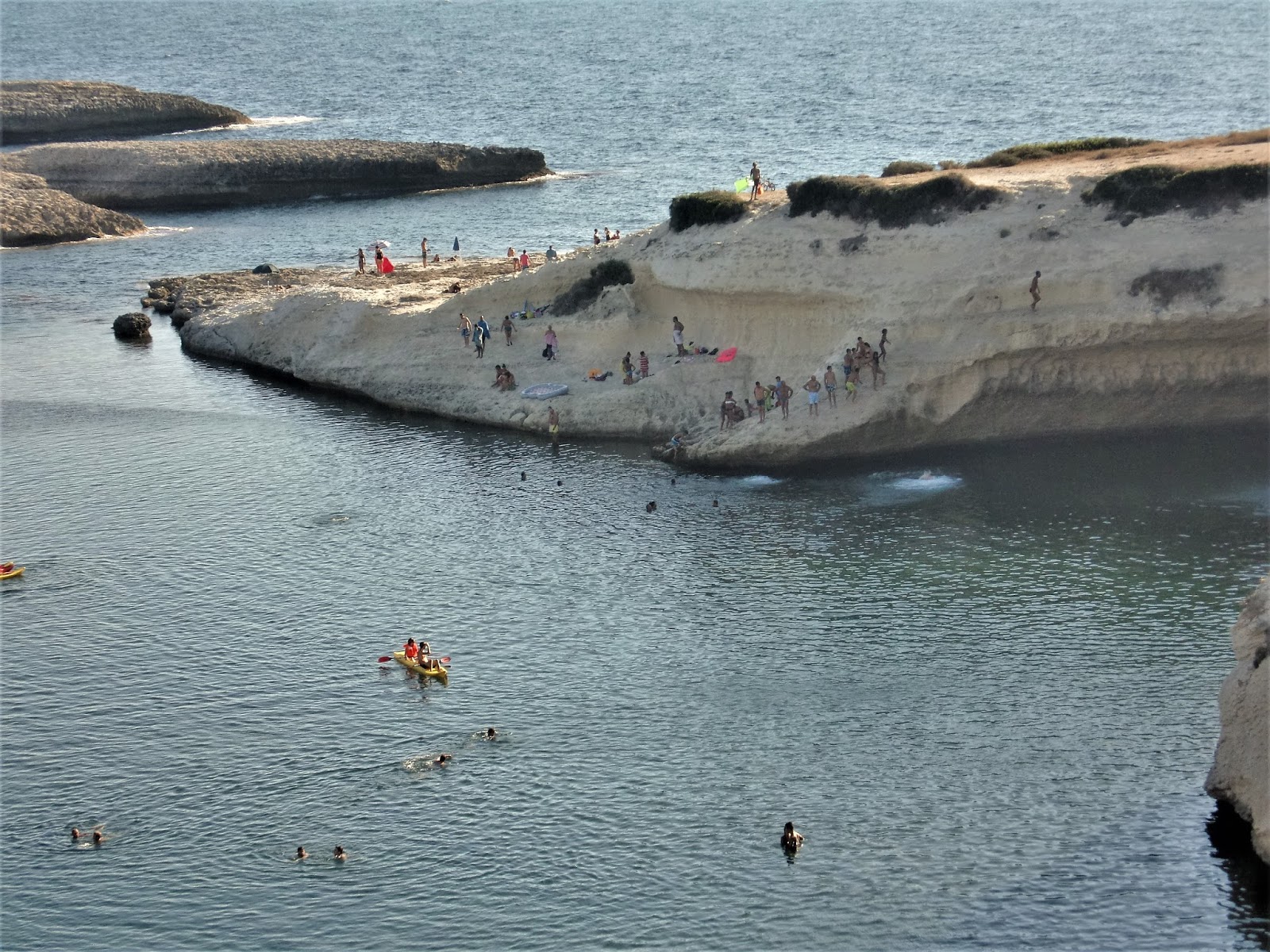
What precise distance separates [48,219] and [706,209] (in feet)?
200

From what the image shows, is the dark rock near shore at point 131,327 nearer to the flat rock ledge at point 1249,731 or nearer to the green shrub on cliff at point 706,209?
the green shrub on cliff at point 706,209

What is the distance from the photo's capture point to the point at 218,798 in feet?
117

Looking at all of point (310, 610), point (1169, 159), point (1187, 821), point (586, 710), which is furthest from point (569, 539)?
point (1169, 159)

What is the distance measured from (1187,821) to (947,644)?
9.67 m

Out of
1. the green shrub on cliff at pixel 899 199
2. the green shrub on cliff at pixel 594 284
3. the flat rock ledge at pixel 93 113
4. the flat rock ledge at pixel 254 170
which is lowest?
the green shrub on cliff at pixel 594 284

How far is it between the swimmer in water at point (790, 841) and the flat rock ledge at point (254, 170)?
99.3m

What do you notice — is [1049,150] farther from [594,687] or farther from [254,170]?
[254,170]

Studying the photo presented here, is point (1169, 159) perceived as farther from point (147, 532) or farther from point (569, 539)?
point (147, 532)

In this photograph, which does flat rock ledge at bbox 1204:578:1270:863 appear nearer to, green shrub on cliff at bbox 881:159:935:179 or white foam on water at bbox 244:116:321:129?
green shrub on cliff at bbox 881:159:935:179

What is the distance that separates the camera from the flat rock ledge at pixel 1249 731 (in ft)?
102

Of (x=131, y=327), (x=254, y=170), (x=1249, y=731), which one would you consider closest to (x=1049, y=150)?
(x=1249, y=731)

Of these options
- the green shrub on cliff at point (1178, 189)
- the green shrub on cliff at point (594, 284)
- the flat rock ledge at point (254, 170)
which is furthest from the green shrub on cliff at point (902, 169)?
the flat rock ledge at point (254, 170)

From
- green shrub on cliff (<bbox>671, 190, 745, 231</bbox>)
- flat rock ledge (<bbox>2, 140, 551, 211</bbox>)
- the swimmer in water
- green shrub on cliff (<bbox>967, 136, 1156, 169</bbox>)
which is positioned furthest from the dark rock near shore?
the swimmer in water

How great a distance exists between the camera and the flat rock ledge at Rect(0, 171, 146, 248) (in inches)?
4144
